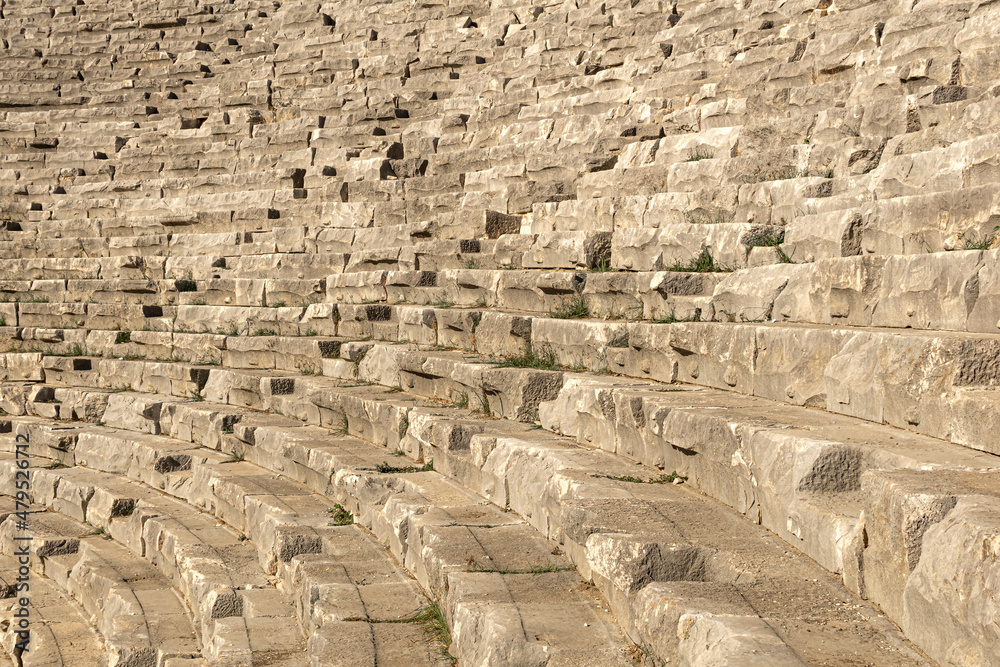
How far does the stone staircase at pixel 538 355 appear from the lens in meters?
3.47

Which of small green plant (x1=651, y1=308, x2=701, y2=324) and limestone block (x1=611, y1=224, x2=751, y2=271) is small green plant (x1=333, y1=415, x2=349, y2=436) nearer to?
limestone block (x1=611, y1=224, x2=751, y2=271)

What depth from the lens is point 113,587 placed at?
655 centimetres

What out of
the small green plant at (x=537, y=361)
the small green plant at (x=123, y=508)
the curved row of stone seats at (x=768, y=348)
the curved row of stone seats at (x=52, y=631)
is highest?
the curved row of stone seats at (x=768, y=348)

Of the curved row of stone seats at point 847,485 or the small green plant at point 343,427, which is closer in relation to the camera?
the curved row of stone seats at point 847,485

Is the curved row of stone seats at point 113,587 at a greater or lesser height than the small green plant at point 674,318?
lesser

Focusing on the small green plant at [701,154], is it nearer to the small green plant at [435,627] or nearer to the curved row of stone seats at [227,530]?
the curved row of stone seats at [227,530]

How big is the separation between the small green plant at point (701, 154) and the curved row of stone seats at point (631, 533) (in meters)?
3.43

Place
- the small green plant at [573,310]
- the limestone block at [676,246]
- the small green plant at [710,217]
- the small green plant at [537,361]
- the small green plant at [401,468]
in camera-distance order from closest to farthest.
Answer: the small green plant at [401,468] → the limestone block at [676,246] → the small green plant at [537,361] → the small green plant at [573,310] → the small green plant at [710,217]

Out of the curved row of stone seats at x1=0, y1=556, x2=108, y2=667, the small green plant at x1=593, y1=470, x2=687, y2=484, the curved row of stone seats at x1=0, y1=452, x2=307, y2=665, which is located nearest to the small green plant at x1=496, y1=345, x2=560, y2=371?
the small green plant at x1=593, y1=470, x2=687, y2=484

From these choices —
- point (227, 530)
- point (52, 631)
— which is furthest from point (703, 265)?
point (52, 631)

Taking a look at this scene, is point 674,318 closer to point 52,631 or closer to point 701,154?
point 701,154

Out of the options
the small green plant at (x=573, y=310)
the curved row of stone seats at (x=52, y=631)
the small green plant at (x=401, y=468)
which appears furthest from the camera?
the small green plant at (x=573, y=310)

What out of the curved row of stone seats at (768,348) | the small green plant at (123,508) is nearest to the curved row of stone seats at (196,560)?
the small green plant at (123,508)

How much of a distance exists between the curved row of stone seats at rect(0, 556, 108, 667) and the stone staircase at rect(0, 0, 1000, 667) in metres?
0.03
